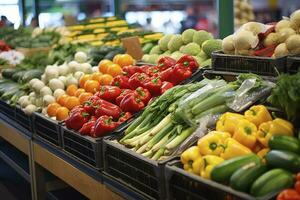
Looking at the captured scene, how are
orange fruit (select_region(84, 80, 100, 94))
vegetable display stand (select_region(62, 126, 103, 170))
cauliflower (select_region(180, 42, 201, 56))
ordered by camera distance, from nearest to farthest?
1. vegetable display stand (select_region(62, 126, 103, 170))
2. orange fruit (select_region(84, 80, 100, 94))
3. cauliflower (select_region(180, 42, 201, 56))

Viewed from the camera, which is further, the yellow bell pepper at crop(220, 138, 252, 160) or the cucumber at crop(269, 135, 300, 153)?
the yellow bell pepper at crop(220, 138, 252, 160)

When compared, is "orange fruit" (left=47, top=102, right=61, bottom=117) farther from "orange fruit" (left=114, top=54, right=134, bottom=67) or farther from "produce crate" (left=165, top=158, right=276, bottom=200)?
"produce crate" (left=165, top=158, right=276, bottom=200)

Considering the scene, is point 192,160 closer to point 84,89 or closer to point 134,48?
point 84,89

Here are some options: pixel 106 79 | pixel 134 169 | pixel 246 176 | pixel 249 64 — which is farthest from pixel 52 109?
pixel 246 176

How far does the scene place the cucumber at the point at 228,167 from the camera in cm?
190

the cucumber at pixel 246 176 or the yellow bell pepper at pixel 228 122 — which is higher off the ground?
the yellow bell pepper at pixel 228 122

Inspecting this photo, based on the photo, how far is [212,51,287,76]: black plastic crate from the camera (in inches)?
104

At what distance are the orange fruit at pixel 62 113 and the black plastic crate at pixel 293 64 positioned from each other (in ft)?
5.64

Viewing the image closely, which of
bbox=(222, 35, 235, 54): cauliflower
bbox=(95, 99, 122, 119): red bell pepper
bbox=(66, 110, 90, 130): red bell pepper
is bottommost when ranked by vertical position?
bbox=(66, 110, 90, 130): red bell pepper

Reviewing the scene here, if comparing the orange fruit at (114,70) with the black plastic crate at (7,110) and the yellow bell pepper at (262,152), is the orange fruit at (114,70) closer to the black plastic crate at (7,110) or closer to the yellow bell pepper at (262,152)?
the black plastic crate at (7,110)

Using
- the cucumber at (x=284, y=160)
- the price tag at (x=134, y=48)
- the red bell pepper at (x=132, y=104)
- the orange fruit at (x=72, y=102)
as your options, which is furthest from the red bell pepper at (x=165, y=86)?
the price tag at (x=134, y=48)

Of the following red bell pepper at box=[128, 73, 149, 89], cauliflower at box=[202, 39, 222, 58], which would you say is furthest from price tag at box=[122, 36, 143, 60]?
red bell pepper at box=[128, 73, 149, 89]

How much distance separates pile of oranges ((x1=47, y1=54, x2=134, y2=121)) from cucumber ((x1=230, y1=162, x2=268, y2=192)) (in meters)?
2.02

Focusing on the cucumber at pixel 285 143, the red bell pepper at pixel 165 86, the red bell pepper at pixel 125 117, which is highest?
the red bell pepper at pixel 165 86
